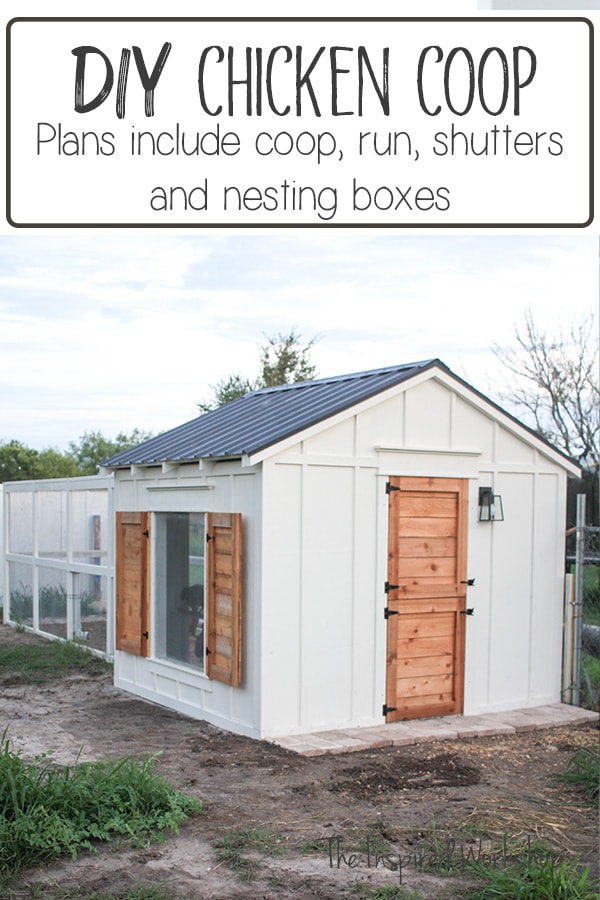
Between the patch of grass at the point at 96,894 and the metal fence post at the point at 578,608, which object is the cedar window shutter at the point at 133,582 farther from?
the patch of grass at the point at 96,894

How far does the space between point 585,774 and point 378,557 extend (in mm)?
2198

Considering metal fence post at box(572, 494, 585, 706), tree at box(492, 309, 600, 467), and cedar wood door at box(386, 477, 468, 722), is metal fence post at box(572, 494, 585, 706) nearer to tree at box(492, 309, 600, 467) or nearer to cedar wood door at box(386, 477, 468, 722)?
cedar wood door at box(386, 477, 468, 722)

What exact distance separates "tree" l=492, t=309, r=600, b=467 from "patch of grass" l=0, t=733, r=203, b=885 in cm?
1145

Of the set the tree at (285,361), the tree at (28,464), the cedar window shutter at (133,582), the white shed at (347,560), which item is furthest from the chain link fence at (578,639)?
the tree at (285,361)

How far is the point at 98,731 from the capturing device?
703 cm

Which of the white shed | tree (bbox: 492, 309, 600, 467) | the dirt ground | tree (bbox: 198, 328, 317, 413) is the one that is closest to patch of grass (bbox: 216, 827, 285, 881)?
the dirt ground

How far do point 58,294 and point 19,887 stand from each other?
3.42m

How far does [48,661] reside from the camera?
1012 centimetres

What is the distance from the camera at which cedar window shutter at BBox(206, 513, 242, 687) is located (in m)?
6.89

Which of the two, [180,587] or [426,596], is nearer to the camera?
[426,596]

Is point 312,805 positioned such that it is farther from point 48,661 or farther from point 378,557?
point 48,661

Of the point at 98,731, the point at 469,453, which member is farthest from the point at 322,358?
the point at 98,731

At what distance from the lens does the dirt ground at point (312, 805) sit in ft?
13.5

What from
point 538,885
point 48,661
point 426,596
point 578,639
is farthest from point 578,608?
point 48,661
